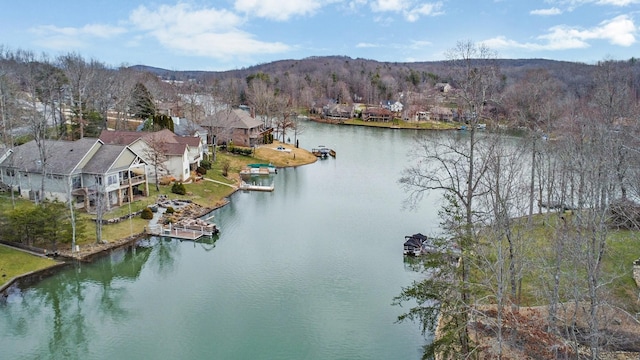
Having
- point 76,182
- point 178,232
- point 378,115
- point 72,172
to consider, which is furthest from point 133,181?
point 378,115

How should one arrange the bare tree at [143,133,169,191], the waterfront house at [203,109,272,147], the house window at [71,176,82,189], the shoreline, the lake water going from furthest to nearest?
the waterfront house at [203,109,272,147] < the bare tree at [143,133,169,191] < the house window at [71,176,82,189] < the shoreline < the lake water

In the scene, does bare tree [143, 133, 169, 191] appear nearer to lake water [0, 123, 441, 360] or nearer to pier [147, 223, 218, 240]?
lake water [0, 123, 441, 360]

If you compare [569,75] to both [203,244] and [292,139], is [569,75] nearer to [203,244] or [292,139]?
[292,139]

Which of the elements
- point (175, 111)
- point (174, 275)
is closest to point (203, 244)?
point (174, 275)

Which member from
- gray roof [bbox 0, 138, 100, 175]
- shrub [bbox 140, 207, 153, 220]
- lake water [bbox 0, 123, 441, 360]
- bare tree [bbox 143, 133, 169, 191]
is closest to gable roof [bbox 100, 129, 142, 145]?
bare tree [bbox 143, 133, 169, 191]

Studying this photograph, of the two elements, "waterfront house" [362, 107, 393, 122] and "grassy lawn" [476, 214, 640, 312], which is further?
"waterfront house" [362, 107, 393, 122]

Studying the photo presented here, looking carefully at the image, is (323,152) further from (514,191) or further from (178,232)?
(514,191)

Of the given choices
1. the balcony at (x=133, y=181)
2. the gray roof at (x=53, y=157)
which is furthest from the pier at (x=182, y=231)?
the gray roof at (x=53, y=157)
